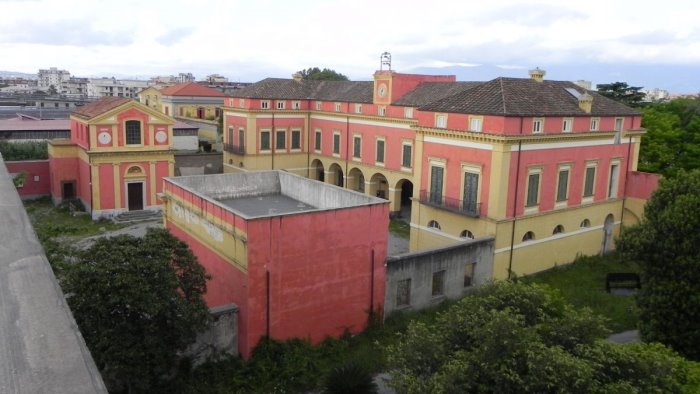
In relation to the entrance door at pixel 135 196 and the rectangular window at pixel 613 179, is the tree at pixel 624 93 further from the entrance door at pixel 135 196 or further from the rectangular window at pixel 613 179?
the entrance door at pixel 135 196

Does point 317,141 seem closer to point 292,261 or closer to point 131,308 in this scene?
point 292,261

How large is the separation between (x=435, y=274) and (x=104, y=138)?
22.3 meters

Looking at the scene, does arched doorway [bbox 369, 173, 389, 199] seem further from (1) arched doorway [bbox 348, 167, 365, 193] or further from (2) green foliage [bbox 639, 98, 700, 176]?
(2) green foliage [bbox 639, 98, 700, 176]


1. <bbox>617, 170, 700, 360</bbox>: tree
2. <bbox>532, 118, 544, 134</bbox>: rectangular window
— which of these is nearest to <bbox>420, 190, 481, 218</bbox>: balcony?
<bbox>532, 118, 544, 134</bbox>: rectangular window

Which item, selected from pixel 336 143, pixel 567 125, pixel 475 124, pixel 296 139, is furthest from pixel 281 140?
pixel 567 125

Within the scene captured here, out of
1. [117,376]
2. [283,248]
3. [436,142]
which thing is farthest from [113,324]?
[436,142]

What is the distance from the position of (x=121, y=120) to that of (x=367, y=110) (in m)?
15.6

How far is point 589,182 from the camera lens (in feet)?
95.0

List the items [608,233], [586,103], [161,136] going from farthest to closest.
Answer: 1. [161,136]
2. [608,233]
3. [586,103]

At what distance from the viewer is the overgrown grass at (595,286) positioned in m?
23.1

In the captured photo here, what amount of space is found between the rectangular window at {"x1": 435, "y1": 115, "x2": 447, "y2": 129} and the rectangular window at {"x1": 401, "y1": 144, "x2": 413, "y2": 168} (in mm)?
10432

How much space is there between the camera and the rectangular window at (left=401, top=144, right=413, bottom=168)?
122 ft

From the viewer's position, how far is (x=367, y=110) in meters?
40.1

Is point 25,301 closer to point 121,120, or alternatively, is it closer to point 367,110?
point 121,120
